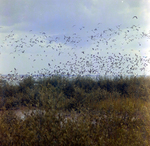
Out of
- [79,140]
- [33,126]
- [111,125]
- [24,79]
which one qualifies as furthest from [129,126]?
[24,79]

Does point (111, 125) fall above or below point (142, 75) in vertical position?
above

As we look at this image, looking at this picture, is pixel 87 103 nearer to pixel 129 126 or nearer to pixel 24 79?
pixel 129 126

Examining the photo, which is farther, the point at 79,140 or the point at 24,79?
the point at 24,79

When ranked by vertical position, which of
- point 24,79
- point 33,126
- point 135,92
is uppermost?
point 33,126

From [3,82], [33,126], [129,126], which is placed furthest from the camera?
[3,82]

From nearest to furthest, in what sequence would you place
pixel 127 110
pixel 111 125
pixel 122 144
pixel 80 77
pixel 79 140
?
pixel 79 140 < pixel 122 144 < pixel 111 125 < pixel 127 110 < pixel 80 77

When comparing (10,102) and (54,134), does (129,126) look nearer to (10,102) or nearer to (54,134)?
(54,134)

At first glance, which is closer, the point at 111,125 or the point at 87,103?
the point at 111,125

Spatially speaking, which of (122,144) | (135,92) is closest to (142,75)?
(135,92)

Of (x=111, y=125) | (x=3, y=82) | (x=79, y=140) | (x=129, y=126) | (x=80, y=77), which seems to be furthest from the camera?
(x=80, y=77)
